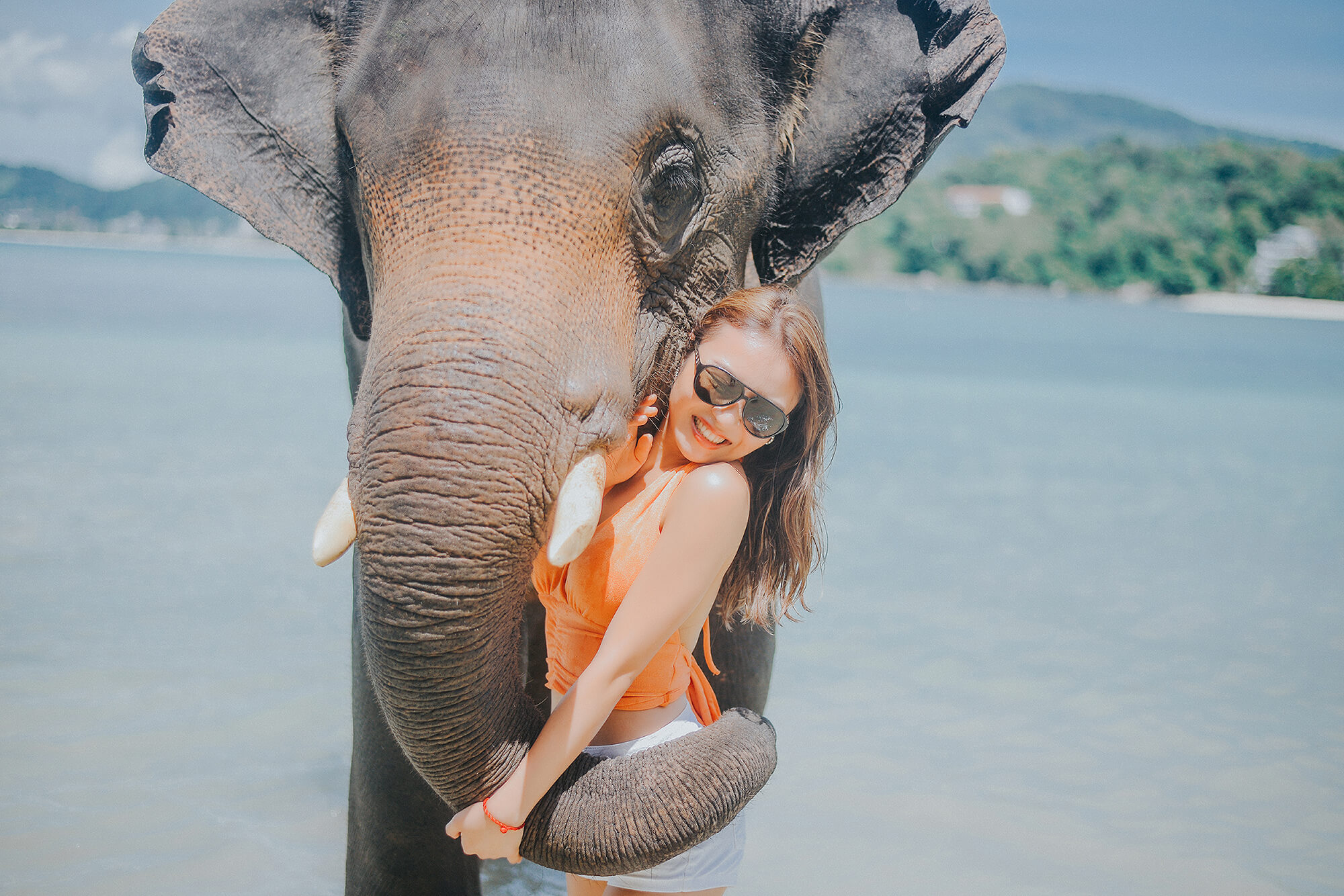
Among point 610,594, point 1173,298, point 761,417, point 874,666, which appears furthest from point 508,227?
point 1173,298

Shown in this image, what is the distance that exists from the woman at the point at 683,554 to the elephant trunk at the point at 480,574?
9cm

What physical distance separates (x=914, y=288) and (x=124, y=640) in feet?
301

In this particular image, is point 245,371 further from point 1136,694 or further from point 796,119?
point 796,119

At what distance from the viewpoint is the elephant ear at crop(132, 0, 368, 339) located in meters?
2.83

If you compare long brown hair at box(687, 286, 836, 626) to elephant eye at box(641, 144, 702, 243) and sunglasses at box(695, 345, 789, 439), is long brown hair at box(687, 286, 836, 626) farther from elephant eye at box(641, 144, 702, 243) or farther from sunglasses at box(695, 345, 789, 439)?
elephant eye at box(641, 144, 702, 243)

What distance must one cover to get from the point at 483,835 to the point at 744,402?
910 millimetres

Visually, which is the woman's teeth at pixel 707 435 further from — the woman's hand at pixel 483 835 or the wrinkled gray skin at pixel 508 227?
the woman's hand at pixel 483 835

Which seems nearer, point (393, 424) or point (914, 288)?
point (393, 424)

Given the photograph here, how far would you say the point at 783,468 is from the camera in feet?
8.16

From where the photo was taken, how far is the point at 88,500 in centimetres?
883

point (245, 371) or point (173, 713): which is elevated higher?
point (245, 371)

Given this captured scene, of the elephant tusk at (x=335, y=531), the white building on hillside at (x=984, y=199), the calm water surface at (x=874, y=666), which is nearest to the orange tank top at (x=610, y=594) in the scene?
the elephant tusk at (x=335, y=531)


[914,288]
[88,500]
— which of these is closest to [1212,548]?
[88,500]

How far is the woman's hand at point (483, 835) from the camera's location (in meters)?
2.04
